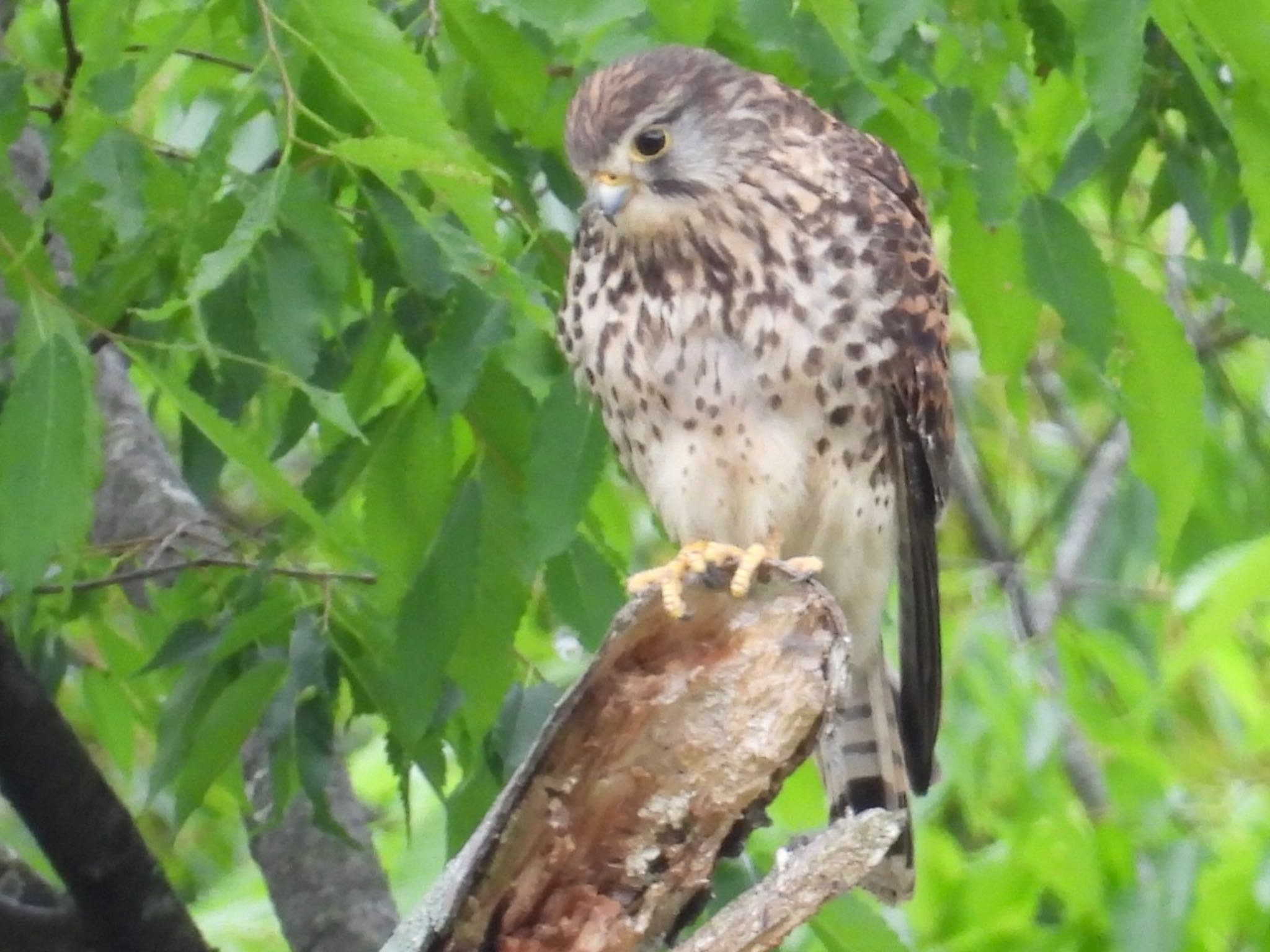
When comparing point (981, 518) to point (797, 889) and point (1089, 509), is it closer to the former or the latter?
point (1089, 509)

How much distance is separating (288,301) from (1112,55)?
87 cm

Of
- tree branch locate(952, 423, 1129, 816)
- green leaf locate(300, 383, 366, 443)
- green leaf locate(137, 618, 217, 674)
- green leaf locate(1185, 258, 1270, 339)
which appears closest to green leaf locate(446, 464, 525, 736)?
green leaf locate(137, 618, 217, 674)

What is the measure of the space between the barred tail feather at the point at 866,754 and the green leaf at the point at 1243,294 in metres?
0.93

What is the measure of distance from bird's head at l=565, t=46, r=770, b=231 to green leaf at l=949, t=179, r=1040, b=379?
1.31 ft

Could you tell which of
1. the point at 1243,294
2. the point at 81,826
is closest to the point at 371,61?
the point at 1243,294

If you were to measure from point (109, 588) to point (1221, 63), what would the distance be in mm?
1707

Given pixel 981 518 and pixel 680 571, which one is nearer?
pixel 680 571

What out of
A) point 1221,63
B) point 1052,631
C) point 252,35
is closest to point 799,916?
point 252,35

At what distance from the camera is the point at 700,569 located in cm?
222

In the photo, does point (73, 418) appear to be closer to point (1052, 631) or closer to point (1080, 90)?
point (1080, 90)

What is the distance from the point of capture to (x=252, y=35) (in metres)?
2.18

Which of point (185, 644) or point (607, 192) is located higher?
point (607, 192)

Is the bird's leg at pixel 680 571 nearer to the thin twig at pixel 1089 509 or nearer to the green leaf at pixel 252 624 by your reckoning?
the green leaf at pixel 252 624

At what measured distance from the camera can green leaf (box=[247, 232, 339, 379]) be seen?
2115mm
